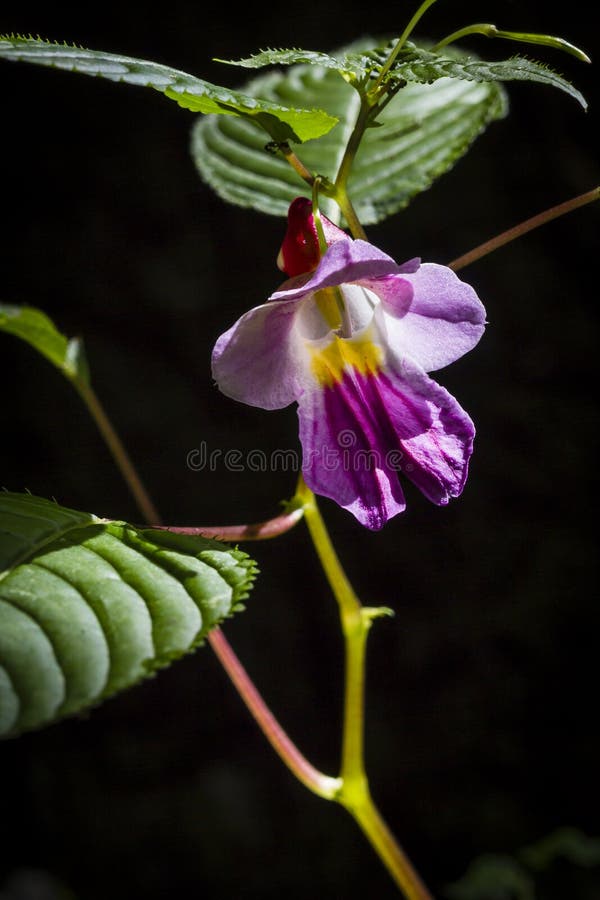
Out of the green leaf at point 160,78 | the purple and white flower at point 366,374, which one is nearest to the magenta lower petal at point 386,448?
the purple and white flower at point 366,374

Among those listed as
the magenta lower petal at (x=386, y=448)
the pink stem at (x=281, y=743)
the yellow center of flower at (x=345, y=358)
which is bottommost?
the pink stem at (x=281, y=743)

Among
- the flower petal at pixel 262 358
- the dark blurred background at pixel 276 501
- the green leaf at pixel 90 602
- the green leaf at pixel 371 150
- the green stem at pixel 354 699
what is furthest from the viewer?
the dark blurred background at pixel 276 501

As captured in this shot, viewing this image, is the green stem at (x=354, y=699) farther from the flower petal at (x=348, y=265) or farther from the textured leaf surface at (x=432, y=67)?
the textured leaf surface at (x=432, y=67)

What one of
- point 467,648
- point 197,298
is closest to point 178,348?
point 197,298

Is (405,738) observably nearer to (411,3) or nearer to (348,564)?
(348,564)

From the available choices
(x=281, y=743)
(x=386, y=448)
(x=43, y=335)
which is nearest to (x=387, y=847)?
(x=281, y=743)

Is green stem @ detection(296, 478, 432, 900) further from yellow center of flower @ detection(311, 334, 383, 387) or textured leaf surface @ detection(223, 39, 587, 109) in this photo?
textured leaf surface @ detection(223, 39, 587, 109)

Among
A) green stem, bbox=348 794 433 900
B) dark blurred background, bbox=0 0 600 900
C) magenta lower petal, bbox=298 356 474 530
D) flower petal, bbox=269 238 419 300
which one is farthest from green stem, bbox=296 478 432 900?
dark blurred background, bbox=0 0 600 900

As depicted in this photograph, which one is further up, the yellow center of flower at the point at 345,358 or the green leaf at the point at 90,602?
Result: the yellow center of flower at the point at 345,358

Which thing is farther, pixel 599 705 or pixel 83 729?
pixel 83 729
